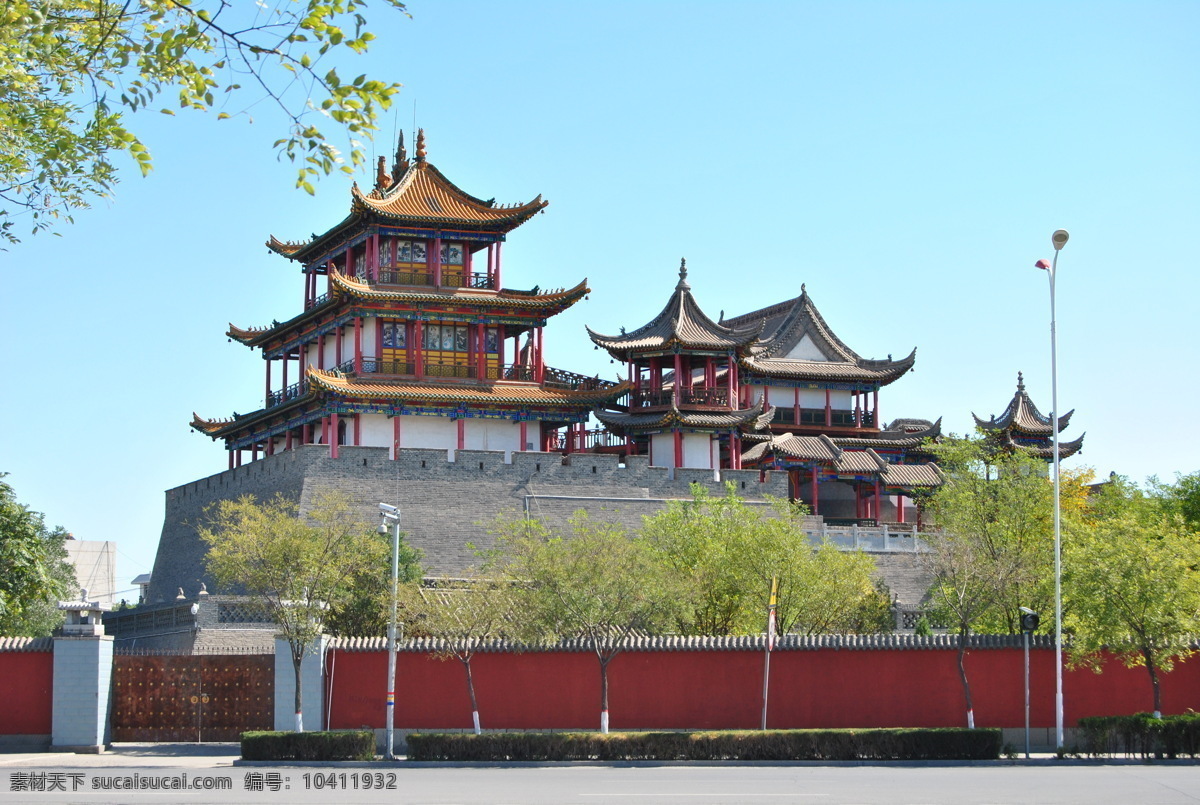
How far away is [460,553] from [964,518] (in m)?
12.7

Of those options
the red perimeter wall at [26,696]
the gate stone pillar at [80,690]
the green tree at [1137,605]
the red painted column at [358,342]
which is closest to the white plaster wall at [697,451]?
the red painted column at [358,342]

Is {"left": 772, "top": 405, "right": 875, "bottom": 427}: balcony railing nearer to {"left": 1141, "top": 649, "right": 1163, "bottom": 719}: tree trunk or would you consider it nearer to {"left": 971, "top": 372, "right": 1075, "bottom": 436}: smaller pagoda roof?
{"left": 971, "top": 372, "right": 1075, "bottom": 436}: smaller pagoda roof

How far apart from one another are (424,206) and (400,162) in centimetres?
320

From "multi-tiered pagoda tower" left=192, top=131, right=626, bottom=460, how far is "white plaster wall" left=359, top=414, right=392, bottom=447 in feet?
0.13

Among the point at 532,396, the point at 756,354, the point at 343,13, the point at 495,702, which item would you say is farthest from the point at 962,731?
the point at 756,354

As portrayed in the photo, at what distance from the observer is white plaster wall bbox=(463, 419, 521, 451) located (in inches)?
1672

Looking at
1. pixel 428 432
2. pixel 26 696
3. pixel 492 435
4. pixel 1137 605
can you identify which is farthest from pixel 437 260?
pixel 1137 605

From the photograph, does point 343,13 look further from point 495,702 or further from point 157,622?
point 157,622

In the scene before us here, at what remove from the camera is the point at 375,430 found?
1647 inches

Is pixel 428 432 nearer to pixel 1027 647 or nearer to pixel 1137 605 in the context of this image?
pixel 1027 647

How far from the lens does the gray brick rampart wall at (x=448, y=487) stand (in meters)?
38.0

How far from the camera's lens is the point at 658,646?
25734mm

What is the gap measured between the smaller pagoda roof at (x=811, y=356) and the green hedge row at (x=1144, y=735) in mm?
29003

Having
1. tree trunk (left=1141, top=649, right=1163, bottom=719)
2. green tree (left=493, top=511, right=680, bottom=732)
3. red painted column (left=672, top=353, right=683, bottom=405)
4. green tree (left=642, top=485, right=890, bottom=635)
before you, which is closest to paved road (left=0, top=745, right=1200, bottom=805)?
tree trunk (left=1141, top=649, right=1163, bottom=719)
